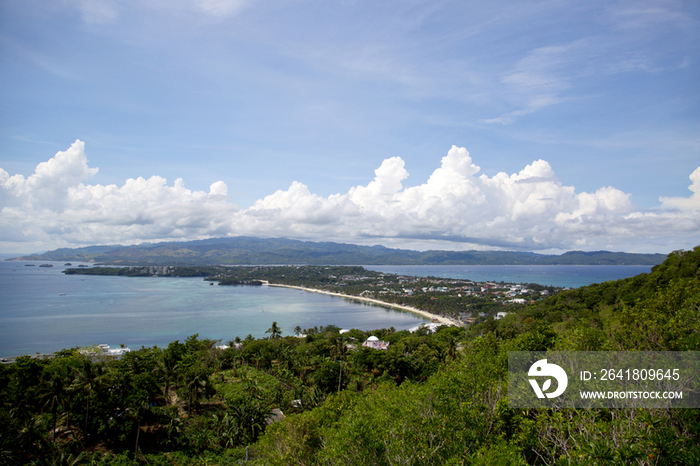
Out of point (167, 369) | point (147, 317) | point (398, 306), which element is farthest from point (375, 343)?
point (398, 306)

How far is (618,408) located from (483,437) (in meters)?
2.42

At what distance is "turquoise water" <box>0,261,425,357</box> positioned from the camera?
4297cm

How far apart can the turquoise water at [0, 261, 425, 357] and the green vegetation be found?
2355 centimetres

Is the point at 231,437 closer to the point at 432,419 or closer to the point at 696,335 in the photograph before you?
the point at 432,419

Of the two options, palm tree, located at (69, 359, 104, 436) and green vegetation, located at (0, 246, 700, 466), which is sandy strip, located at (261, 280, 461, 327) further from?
palm tree, located at (69, 359, 104, 436)

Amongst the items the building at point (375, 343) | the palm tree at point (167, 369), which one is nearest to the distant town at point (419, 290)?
the building at point (375, 343)

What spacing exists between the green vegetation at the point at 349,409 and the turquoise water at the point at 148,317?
23.6 m

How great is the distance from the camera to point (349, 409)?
945 cm

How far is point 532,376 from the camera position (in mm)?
7852

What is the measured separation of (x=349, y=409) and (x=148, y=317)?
58.0 meters

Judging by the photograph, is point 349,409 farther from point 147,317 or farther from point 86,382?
A: point 147,317

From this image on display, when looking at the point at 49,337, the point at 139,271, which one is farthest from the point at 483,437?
the point at 139,271

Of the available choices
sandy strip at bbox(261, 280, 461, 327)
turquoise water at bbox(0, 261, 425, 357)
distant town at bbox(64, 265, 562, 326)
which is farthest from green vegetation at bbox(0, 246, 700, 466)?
distant town at bbox(64, 265, 562, 326)

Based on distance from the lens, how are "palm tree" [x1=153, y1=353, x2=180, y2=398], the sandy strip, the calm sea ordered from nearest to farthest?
"palm tree" [x1=153, y1=353, x2=180, y2=398] → the calm sea → the sandy strip
